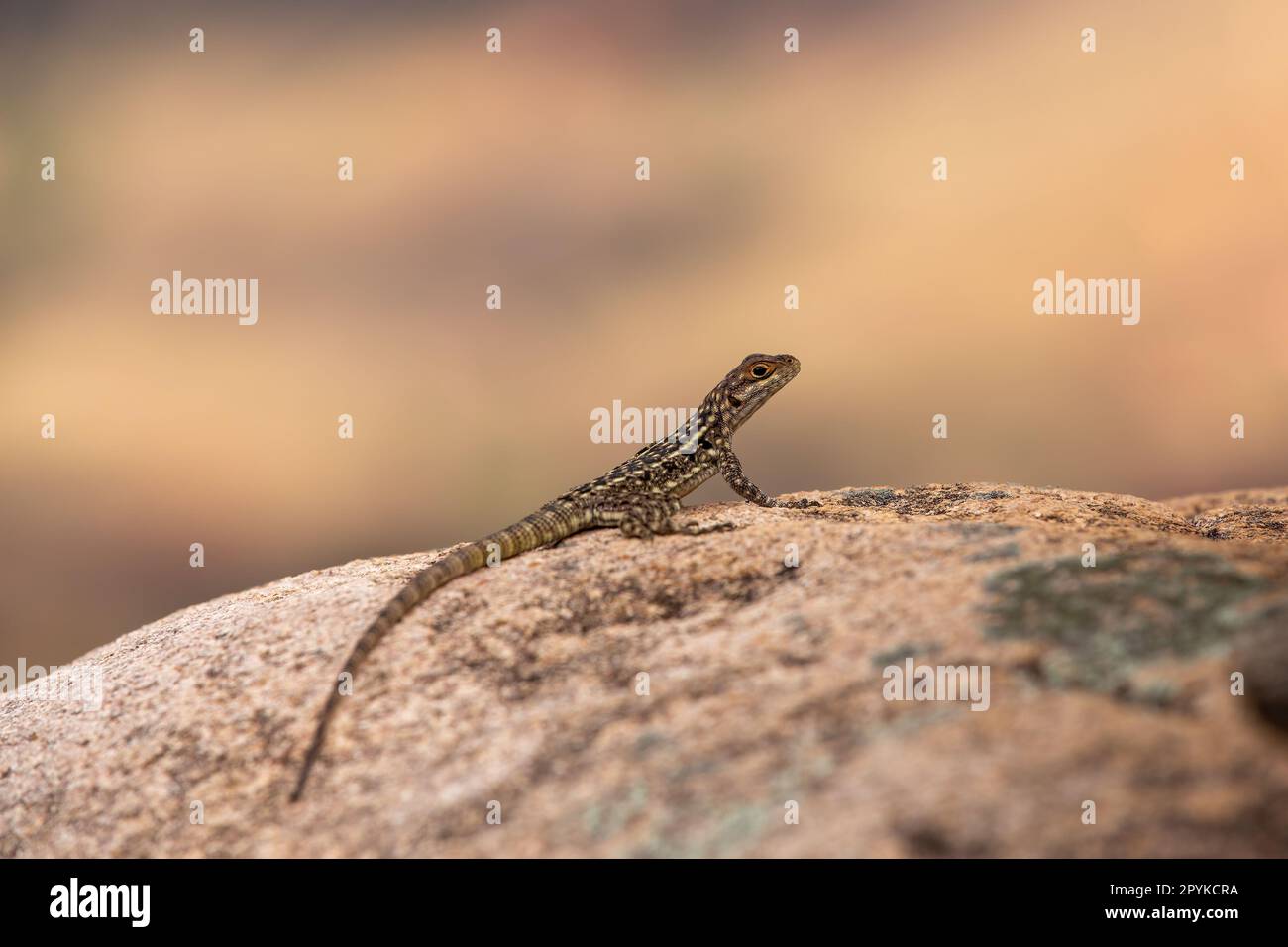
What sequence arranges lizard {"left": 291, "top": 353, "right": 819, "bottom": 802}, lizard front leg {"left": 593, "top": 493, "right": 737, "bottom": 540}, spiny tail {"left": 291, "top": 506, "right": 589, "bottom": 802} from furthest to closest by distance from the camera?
lizard front leg {"left": 593, "top": 493, "right": 737, "bottom": 540}, lizard {"left": 291, "top": 353, "right": 819, "bottom": 802}, spiny tail {"left": 291, "top": 506, "right": 589, "bottom": 802}

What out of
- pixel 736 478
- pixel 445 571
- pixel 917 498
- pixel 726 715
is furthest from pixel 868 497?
pixel 726 715

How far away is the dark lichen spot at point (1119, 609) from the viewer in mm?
3711

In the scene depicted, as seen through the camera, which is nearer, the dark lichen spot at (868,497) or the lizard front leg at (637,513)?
the lizard front leg at (637,513)

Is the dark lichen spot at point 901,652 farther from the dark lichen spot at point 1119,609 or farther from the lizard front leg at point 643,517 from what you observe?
the lizard front leg at point 643,517

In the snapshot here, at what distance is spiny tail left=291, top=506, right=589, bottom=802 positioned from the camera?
474 cm

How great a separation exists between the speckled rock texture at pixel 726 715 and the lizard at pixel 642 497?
0.15m

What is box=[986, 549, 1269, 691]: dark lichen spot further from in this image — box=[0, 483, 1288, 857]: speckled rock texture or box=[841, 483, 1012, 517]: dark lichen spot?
box=[841, 483, 1012, 517]: dark lichen spot

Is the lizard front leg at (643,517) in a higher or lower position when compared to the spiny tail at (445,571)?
higher

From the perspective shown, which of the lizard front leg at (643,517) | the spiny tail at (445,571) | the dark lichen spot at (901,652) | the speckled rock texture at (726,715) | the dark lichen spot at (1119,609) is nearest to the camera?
the speckled rock texture at (726,715)

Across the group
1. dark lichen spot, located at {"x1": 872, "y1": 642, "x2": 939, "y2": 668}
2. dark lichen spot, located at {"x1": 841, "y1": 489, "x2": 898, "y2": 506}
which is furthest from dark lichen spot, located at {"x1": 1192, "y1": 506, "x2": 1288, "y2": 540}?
dark lichen spot, located at {"x1": 872, "y1": 642, "x2": 939, "y2": 668}

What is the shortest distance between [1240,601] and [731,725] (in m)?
2.10

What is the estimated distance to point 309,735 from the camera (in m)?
4.84

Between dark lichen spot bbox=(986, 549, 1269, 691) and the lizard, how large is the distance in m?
2.59

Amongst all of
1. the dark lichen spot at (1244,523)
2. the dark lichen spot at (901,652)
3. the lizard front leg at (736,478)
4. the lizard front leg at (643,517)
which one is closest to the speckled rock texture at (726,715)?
the dark lichen spot at (901,652)
